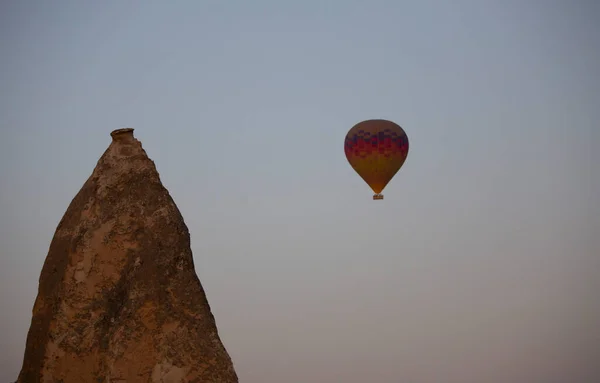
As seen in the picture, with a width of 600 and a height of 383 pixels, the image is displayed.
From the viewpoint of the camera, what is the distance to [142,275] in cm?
891

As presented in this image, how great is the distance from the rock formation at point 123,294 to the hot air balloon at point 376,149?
105 feet

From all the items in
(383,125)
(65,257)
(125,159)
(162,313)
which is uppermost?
(383,125)

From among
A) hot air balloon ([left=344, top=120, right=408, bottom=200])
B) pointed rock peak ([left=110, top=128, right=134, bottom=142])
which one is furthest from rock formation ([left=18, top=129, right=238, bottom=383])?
hot air balloon ([left=344, top=120, right=408, bottom=200])

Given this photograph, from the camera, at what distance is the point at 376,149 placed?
41156 millimetres

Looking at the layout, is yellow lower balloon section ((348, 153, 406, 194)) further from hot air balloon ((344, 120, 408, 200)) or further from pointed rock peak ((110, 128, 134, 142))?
pointed rock peak ((110, 128, 134, 142))

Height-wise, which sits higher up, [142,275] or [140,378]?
[142,275]

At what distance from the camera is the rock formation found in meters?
8.66

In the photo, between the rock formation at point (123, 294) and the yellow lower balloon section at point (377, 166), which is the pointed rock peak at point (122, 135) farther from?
the yellow lower balloon section at point (377, 166)

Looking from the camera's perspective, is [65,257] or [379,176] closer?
[65,257]

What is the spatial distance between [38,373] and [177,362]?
1.47 meters

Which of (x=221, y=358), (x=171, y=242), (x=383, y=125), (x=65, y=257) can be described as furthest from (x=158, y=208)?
(x=383, y=125)

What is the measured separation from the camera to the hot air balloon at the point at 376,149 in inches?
1620

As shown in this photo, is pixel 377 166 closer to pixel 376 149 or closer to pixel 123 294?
pixel 376 149

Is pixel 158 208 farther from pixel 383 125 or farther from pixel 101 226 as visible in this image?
pixel 383 125
